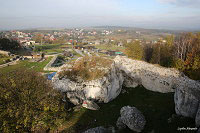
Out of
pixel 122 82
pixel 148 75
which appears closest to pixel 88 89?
pixel 122 82

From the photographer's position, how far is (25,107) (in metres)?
9.73

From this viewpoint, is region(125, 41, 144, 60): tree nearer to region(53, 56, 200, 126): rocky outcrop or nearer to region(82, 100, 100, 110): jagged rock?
region(53, 56, 200, 126): rocky outcrop

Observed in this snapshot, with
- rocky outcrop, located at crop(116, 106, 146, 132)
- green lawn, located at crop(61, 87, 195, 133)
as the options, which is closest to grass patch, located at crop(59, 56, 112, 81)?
green lawn, located at crop(61, 87, 195, 133)

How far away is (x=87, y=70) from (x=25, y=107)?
11614 mm

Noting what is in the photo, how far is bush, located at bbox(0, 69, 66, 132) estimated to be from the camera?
30.6 feet

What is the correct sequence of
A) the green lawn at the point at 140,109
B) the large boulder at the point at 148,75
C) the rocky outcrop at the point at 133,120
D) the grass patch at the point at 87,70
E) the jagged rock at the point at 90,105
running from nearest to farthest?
the green lawn at the point at 140,109 → the rocky outcrop at the point at 133,120 → the jagged rock at the point at 90,105 → the grass patch at the point at 87,70 → the large boulder at the point at 148,75

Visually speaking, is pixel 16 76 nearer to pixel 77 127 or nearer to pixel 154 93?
pixel 77 127

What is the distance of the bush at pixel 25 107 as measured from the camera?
9336 millimetres

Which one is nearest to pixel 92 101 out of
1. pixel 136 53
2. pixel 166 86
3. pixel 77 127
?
pixel 77 127

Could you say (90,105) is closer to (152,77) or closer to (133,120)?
(133,120)

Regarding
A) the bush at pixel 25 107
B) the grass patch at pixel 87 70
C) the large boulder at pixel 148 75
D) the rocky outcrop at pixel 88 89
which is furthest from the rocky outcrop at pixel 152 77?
the bush at pixel 25 107

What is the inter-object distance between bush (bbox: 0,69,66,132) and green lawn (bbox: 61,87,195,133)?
3001mm

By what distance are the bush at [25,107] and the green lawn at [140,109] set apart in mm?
3001

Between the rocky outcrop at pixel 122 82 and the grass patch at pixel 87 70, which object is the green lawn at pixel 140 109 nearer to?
the rocky outcrop at pixel 122 82
